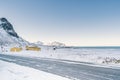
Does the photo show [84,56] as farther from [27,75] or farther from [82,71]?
[27,75]

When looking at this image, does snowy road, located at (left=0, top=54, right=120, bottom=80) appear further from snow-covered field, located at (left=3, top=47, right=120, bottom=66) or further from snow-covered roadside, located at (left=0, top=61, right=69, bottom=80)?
snow-covered field, located at (left=3, top=47, right=120, bottom=66)

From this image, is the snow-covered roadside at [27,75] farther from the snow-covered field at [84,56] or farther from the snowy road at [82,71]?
the snow-covered field at [84,56]

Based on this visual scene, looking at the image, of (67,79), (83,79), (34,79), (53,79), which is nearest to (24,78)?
(34,79)

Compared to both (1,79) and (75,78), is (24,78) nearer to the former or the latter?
(1,79)

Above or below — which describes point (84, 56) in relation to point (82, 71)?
above

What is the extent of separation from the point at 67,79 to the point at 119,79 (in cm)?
341

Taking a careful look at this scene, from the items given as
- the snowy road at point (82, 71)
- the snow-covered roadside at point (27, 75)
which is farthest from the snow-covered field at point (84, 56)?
the snow-covered roadside at point (27, 75)

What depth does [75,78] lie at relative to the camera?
1277 centimetres

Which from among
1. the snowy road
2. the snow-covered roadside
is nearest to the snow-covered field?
the snowy road

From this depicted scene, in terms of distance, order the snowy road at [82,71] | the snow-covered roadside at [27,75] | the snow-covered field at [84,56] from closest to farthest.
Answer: the snow-covered roadside at [27,75] < the snowy road at [82,71] < the snow-covered field at [84,56]

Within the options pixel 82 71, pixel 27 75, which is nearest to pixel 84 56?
pixel 82 71

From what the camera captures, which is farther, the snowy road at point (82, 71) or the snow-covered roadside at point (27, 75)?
the snowy road at point (82, 71)

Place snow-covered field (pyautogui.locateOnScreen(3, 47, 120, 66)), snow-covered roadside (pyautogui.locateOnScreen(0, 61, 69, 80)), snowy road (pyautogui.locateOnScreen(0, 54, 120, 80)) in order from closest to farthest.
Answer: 1. snow-covered roadside (pyautogui.locateOnScreen(0, 61, 69, 80))
2. snowy road (pyautogui.locateOnScreen(0, 54, 120, 80))
3. snow-covered field (pyautogui.locateOnScreen(3, 47, 120, 66))

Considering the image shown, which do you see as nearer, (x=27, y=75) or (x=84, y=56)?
(x=27, y=75)
